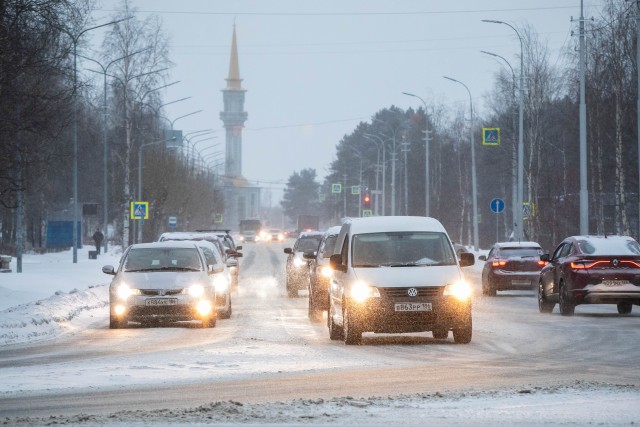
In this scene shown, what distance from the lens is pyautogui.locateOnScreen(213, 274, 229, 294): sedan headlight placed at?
2667 centimetres

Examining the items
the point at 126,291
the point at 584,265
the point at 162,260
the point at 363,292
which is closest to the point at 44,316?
the point at 126,291

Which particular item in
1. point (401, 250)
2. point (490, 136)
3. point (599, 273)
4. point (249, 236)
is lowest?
point (599, 273)

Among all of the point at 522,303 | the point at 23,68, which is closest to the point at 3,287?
the point at 23,68

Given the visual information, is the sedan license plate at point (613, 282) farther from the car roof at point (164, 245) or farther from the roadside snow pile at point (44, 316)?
the roadside snow pile at point (44, 316)

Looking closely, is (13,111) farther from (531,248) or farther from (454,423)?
(454,423)

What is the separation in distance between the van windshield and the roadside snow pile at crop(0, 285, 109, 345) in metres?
5.23

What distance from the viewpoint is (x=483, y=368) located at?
16.0 meters

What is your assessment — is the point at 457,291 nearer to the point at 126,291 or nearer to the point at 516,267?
the point at 126,291

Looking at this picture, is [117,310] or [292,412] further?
[117,310]

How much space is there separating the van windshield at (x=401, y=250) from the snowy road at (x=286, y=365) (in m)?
1.16

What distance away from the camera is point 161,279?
24.8 metres

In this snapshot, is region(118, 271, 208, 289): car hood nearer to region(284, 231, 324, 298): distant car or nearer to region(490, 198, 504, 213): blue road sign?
region(284, 231, 324, 298): distant car

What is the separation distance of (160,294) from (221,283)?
244cm

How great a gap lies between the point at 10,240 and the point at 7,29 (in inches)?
2683
